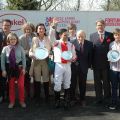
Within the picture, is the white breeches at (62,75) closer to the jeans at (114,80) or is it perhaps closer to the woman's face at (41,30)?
the woman's face at (41,30)

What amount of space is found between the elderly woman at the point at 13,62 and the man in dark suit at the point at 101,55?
1.66 meters

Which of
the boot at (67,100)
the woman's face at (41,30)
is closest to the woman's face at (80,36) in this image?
the woman's face at (41,30)

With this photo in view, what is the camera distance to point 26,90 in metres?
9.10

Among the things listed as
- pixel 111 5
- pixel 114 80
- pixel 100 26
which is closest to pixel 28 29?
pixel 100 26

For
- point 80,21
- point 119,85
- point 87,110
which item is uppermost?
point 80,21

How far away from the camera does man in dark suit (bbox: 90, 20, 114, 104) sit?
8.24 m

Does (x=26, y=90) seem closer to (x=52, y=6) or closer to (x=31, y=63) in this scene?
(x=31, y=63)

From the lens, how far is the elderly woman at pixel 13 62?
801cm

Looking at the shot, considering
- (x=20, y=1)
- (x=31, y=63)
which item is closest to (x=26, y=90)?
(x=31, y=63)

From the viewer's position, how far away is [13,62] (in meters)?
8.02

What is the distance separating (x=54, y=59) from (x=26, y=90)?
1443 millimetres

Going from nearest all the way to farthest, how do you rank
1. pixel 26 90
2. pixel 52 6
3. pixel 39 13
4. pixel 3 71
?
pixel 3 71
pixel 26 90
pixel 39 13
pixel 52 6

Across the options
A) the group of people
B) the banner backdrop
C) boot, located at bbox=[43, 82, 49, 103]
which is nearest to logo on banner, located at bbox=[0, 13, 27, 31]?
the banner backdrop

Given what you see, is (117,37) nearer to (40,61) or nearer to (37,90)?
(40,61)
